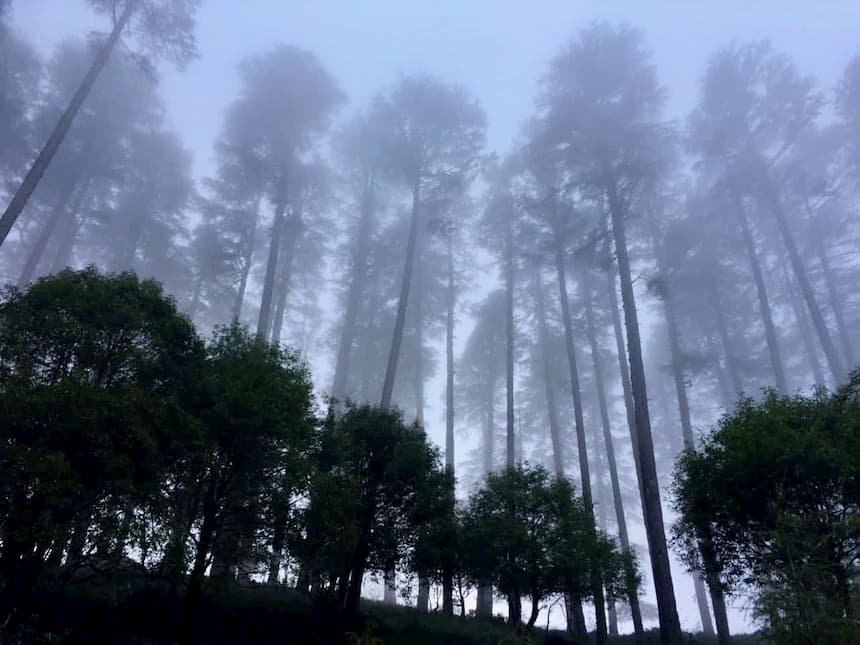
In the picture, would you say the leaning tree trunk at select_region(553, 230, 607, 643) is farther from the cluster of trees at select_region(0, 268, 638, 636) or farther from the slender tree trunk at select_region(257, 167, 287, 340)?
the slender tree trunk at select_region(257, 167, 287, 340)

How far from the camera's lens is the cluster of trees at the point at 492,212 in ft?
72.1

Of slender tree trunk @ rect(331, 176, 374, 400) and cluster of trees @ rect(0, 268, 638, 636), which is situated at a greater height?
slender tree trunk @ rect(331, 176, 374, 400)

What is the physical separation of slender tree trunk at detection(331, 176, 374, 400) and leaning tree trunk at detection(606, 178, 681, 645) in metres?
14.3

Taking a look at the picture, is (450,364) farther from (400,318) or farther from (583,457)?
(583,457)

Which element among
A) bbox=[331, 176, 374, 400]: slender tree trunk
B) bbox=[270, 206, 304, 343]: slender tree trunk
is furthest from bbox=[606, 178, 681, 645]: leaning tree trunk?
bbox=[270, 206, 304, 343]: slender tree trunk

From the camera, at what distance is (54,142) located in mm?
14805

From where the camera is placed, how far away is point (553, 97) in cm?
2314

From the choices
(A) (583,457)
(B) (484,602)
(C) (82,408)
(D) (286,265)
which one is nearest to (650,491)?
(A) (583,457)

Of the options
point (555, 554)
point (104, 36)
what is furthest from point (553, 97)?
point (555, 554)

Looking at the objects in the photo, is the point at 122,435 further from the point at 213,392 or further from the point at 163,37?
the point at 163,37

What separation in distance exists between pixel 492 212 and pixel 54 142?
1887 centimetres

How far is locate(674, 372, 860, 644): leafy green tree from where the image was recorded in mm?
9336

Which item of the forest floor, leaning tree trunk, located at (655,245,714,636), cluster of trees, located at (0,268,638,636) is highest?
leaning tree trunk, located at (655,245,714,636)

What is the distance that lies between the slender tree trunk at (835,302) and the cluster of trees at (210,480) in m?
18.2
